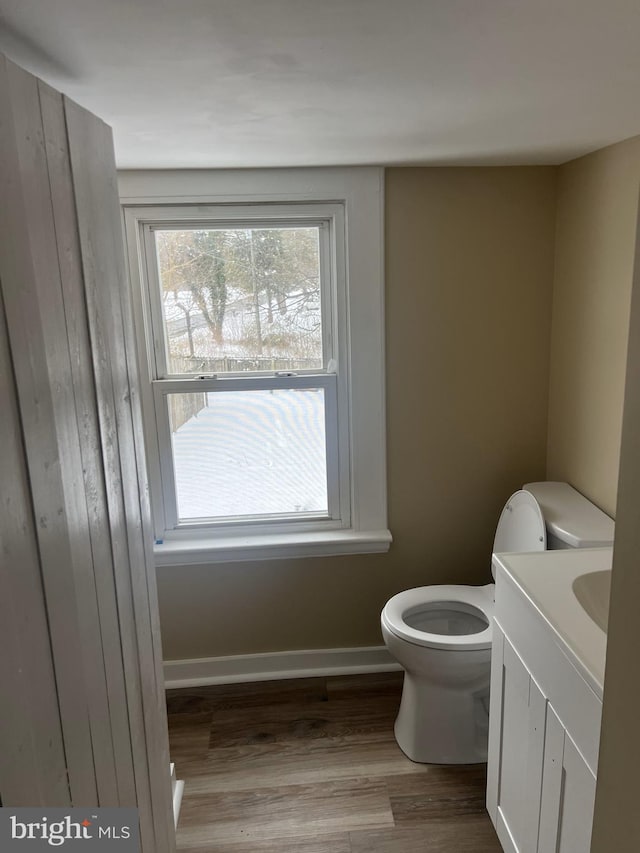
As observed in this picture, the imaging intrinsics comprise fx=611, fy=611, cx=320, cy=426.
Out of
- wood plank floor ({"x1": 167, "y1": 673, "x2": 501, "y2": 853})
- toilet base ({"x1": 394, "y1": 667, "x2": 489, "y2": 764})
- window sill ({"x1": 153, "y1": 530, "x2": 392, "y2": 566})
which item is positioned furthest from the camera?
window sill ({"x1": 153, "y1": 530, "x2": 392, "y2": 566})

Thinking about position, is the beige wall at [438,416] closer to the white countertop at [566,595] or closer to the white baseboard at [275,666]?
the white baseboard at [275,666]

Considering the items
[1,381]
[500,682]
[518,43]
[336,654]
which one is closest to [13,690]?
[1,381]

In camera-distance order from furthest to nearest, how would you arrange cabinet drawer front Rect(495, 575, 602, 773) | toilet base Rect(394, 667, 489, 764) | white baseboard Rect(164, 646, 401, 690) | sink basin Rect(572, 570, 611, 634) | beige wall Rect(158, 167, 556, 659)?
white baseboard Rect(164, 646, 401, 690)
beige wall Rect(158, 167, 556, 659)
toilet base Rect(394, 667, 489, 764)
sink basin Rect(572, 570, 611, 634)
cabinet drawer front Rect(495, 575, 602, 773)

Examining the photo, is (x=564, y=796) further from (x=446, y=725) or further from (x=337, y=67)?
(x=337, y=67)

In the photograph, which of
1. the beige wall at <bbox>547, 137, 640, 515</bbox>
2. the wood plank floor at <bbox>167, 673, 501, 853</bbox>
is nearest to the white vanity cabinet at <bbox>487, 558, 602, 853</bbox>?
the wood plank floor at <bbox>167, 673, 501, 853</bbox>

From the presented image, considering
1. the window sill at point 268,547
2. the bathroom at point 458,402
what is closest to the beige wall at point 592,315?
the bathroom at point 458,402

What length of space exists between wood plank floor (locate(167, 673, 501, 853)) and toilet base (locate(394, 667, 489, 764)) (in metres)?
0.04

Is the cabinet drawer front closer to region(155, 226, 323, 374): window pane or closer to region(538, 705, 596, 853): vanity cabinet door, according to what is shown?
region(538, 705, 596, 853): vanity cabinet door

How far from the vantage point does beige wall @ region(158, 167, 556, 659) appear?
2.29 meters

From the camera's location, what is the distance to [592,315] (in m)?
2.10

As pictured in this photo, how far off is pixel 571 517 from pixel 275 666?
138 centimetres

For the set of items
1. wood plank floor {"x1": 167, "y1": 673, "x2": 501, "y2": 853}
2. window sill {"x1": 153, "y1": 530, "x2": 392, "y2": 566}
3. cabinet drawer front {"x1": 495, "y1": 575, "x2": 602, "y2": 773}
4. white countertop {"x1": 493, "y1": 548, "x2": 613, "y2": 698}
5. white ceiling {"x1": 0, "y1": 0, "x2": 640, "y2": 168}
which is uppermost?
white ceiling {"x1": 0, "y1": 0, "x2": 640, "y2": 168}

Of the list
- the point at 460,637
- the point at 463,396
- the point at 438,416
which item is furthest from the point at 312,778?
the point at 463,396

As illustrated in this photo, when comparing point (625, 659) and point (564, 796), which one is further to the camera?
point (564, 796)
